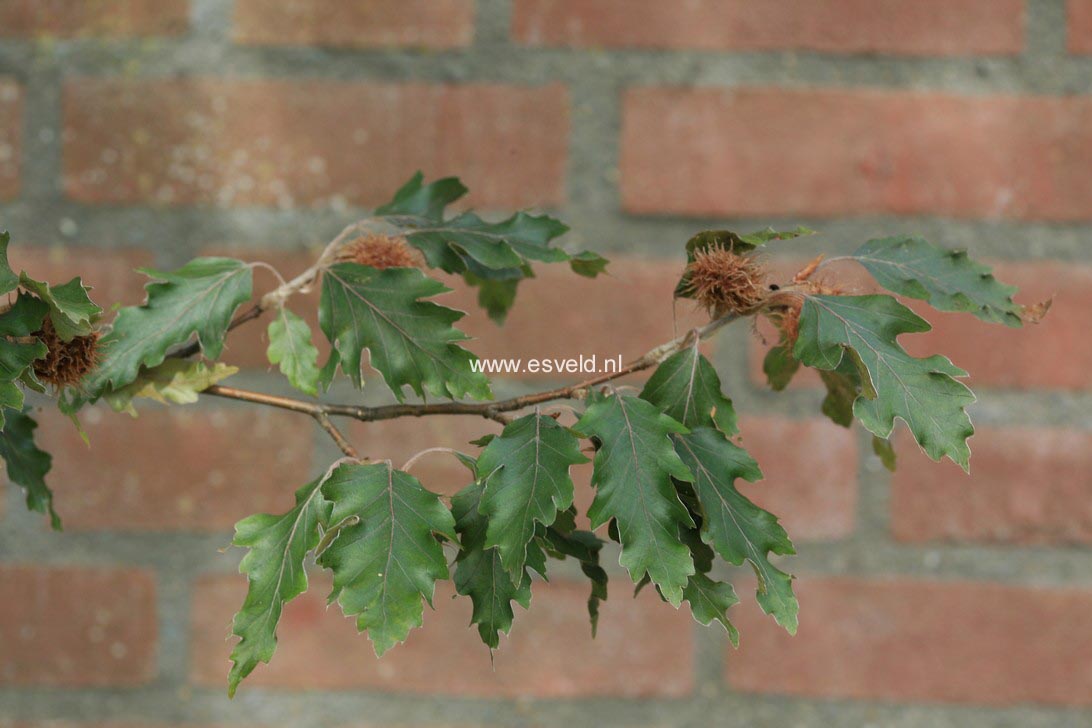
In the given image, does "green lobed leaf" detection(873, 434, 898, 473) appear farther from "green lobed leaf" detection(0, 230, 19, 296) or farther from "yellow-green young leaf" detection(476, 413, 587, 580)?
"green lobed leaf" detection(0, 230, 19, 296)

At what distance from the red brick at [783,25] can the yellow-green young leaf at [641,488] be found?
0.38 m

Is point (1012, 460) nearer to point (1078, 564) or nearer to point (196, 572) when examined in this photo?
point (1078, 564)

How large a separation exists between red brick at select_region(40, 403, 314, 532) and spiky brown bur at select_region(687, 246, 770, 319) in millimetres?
355

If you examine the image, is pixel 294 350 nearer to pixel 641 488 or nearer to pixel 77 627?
pixel 641 488

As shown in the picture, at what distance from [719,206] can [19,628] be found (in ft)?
1.50

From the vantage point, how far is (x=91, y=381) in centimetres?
27

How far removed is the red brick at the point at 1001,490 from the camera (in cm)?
59

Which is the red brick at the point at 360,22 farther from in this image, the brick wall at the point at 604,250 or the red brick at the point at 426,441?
the red brick at the point at 426,441

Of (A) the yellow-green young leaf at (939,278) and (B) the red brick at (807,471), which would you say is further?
(B) the red brick at (807,471)

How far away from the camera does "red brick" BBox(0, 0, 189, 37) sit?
582 mm

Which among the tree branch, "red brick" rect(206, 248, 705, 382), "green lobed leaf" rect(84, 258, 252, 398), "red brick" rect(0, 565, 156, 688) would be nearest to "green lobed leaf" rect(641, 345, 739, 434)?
the tree branch

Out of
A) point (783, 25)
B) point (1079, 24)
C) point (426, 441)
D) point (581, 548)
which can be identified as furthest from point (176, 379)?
point (1079, 24)

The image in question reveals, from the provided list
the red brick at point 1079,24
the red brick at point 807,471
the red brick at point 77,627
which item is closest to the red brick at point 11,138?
the red brick at point 77,627

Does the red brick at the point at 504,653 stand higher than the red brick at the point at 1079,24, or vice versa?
the red brick at the point at 1079,24
